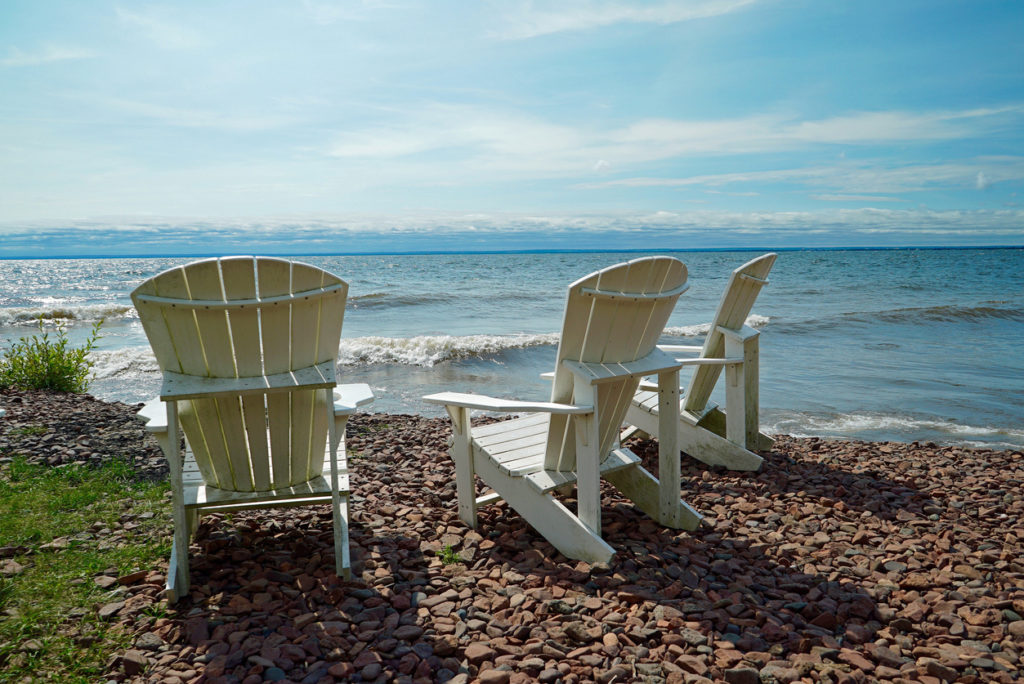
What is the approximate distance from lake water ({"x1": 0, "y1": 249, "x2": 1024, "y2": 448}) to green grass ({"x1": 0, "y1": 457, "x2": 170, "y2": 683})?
215 centimetres

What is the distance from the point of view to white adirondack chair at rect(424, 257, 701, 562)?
284 centimetres

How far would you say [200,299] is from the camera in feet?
8.19

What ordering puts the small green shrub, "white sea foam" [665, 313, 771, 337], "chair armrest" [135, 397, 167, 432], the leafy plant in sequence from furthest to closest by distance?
1. "white sea foam" [665, 313, 771, 337]
2. the small green shrub
3. the leafy plant
4. "chair armrest" [135, 397, 167, 432]

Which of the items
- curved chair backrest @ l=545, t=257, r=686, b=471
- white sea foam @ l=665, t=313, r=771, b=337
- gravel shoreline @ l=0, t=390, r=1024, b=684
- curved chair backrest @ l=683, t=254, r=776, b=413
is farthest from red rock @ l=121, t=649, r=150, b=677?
white sea foam @ l=665, t=313, r=771, b=337

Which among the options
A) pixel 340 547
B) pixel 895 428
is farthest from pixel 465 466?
pixel 895 428

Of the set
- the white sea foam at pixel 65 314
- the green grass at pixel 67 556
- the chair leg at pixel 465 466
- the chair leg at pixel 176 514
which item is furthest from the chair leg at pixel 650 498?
the white sea foam at pixel 65 314

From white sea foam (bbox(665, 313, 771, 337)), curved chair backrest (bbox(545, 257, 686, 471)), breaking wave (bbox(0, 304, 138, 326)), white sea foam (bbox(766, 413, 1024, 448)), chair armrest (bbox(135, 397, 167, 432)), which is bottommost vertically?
white sea foam (bbox(766, 413, 1024, 448))

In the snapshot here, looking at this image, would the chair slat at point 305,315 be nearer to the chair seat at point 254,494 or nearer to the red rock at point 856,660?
the chair seat at point 254,494

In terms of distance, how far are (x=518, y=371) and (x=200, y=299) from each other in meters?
7.73

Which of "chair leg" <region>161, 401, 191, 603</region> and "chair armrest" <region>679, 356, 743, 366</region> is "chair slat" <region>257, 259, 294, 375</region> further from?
"chair armrest" <region>679, 356, 743, 366</region>

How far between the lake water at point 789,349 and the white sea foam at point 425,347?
4 cm

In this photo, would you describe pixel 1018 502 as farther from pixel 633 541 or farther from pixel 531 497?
pixel 531 497

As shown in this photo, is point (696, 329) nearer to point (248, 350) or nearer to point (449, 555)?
point (449, 555)

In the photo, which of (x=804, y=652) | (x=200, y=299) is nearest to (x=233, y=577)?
(x=200, y=299)
